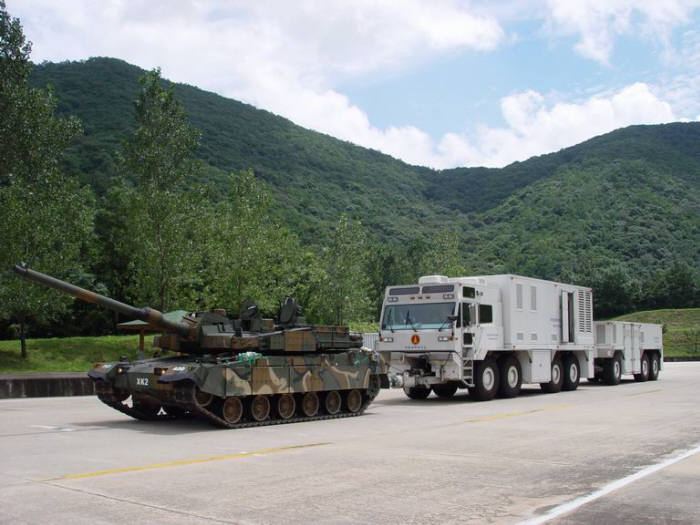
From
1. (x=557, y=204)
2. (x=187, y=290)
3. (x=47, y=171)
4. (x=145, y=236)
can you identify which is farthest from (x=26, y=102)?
(x=557, y=204)

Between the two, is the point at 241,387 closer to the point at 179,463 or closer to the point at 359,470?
the point at 179,463

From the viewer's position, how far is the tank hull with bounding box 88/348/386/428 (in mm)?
13766

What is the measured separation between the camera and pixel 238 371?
1425 centimetres

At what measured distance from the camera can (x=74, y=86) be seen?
3639 inches

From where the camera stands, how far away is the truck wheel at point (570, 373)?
25062mm

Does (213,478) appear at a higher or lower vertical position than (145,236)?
lower

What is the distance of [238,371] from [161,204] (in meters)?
21.4

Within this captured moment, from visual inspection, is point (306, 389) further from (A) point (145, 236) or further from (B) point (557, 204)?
(B) point (557, 204)

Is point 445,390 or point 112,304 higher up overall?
point 112,304

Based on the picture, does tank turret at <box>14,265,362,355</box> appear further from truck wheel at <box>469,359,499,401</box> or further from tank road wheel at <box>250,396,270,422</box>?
truck wheel at <box>469,359,499,401</box>

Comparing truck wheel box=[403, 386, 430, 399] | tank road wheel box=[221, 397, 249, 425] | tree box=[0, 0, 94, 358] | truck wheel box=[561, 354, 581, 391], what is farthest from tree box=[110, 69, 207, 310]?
tank road wheel box=[221, 397, 249, 425]

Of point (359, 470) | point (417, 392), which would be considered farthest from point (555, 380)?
point (359, 470)

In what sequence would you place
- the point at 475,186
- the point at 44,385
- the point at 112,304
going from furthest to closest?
the point at 475,186 → the point at 44,385 → the point at 112,304

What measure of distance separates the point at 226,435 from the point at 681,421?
8868mm
